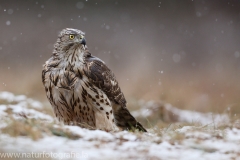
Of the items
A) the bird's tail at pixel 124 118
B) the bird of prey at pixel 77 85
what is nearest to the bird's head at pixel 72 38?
the bird of prey at pixel 77 85

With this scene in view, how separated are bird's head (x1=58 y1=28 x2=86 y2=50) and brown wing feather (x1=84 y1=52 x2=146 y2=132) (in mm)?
231

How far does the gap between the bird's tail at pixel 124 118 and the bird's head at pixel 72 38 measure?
33.0 inches

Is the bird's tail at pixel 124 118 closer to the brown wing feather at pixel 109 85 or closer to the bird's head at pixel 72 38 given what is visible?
the brown wing feather at pixel 109 85

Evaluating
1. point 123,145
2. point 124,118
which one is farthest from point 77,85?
point 123,145

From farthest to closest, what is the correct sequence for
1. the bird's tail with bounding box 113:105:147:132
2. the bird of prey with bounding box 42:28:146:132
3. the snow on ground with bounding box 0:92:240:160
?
1. the bird's tail with bounding box 113:105:147:132
2. the bird of prey with bounding box 42:28:146:132
3. the snow on ground with bounding box 0:92:240:160

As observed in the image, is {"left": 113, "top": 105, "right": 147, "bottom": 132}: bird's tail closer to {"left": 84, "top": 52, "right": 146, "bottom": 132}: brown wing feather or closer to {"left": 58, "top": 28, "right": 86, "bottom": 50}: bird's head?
{"left": 84, "top": 52, "right": 146, "bottom": 132}: brown wing feather

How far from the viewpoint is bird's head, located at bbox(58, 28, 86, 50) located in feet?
13.9

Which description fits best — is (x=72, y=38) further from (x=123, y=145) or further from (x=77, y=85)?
(x=123, y=145)

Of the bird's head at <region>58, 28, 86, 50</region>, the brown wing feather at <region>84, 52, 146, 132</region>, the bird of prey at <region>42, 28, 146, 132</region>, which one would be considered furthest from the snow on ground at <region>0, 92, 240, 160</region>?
the bird's head at <region>58, 28, 86, 50</region>

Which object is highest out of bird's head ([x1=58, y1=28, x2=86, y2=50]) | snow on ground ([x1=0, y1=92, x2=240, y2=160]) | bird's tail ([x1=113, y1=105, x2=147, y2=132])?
bird's head ([x1=58, y1=28, x2=86, y2=50])

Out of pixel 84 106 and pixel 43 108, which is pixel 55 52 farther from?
pixel 43 108

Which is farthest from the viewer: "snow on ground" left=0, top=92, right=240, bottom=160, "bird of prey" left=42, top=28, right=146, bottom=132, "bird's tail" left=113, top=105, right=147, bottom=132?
"bird's tail" left=113, top=105, right=147, bottom=132

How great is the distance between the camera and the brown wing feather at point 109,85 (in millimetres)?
4320

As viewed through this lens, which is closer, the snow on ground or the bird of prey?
the snow on ground
